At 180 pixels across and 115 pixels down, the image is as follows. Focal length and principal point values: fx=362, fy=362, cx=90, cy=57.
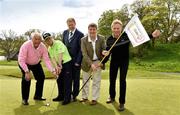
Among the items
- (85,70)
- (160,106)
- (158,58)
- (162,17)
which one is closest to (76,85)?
(85,70)

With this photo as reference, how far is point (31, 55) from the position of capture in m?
8.20

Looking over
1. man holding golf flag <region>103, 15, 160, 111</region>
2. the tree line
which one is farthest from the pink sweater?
the tree line

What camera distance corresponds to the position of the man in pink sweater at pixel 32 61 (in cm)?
798

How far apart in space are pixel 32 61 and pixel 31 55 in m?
0.17

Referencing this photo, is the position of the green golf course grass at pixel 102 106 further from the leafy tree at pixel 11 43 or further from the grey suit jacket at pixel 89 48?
the leafy tree at pixel 11 43

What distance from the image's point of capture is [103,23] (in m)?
53.9

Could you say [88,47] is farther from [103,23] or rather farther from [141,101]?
→ [103,23]

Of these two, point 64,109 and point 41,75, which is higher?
point 41,75

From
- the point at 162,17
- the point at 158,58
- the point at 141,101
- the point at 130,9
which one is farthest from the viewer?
the point at 130,9

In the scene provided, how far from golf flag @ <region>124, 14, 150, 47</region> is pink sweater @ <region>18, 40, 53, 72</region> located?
1.95 metres

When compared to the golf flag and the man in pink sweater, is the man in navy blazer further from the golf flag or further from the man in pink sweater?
the golf flag

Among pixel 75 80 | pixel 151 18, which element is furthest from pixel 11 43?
pixel 75 80

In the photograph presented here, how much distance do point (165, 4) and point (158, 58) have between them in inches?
427

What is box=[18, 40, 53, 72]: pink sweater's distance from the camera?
316 inches
